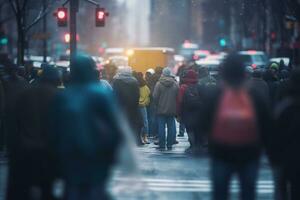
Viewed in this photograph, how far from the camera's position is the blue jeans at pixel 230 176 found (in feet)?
29.4

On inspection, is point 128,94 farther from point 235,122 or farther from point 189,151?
point 235,122

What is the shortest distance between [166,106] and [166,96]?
211 mm

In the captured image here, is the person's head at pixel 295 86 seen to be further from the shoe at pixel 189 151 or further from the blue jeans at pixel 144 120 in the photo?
the blue jeans at pixel 144 120

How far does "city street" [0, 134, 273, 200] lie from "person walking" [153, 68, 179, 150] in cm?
84

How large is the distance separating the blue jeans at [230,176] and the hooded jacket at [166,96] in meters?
11.1

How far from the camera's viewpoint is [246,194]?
909 centimetres

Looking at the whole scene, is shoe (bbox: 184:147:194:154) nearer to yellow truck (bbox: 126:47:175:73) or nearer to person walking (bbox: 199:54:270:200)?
person walking (bbox: 199:54:270:200)

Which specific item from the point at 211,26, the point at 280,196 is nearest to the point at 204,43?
the point at 211,26

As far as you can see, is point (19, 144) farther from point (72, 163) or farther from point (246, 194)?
point (246, 194)

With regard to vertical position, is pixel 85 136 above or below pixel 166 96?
above

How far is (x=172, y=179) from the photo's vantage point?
15062 millimetres

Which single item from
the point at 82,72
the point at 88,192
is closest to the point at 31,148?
the point at 82,72

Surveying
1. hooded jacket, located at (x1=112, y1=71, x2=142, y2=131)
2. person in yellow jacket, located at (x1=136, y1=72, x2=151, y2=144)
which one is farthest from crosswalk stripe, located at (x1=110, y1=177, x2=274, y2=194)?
person in yellow jacket, located at (x1=136, y1=72, x2=151, y2=144)

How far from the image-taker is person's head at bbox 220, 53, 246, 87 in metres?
9.16
